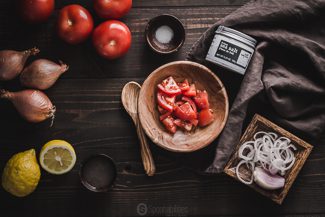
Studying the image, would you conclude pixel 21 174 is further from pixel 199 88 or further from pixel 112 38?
pixel 199 88

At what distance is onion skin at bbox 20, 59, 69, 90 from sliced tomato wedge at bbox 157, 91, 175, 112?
46 centimetres

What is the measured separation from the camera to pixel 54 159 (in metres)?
1.68

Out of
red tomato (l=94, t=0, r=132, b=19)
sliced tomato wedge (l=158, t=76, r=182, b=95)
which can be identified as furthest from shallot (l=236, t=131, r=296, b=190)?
red tomato (l=94, t=0, r=132, b=19)

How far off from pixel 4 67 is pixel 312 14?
1.34 meters

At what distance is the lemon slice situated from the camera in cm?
167

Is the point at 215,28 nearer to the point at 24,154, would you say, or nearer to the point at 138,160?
the point at 138,160

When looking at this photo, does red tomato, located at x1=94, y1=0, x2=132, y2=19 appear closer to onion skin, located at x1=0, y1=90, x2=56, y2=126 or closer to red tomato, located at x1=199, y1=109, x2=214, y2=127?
onion skin, located at x1=0, y1=90, x2=56, y2=126

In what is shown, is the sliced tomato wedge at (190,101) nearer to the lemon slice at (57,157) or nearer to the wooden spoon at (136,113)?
the wooden spoon at (136,113)

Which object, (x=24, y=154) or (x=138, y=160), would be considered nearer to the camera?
(x=24, y=154)

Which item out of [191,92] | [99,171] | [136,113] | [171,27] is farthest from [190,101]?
[99,171]

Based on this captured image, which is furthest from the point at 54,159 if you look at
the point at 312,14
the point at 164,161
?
the point at 312,14

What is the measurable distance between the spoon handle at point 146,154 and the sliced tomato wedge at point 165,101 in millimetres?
140

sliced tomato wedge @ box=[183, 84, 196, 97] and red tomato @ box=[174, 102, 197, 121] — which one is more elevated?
sliced tomato wedge @ box=[183, 84, 196, 97]

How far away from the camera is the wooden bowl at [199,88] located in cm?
169
